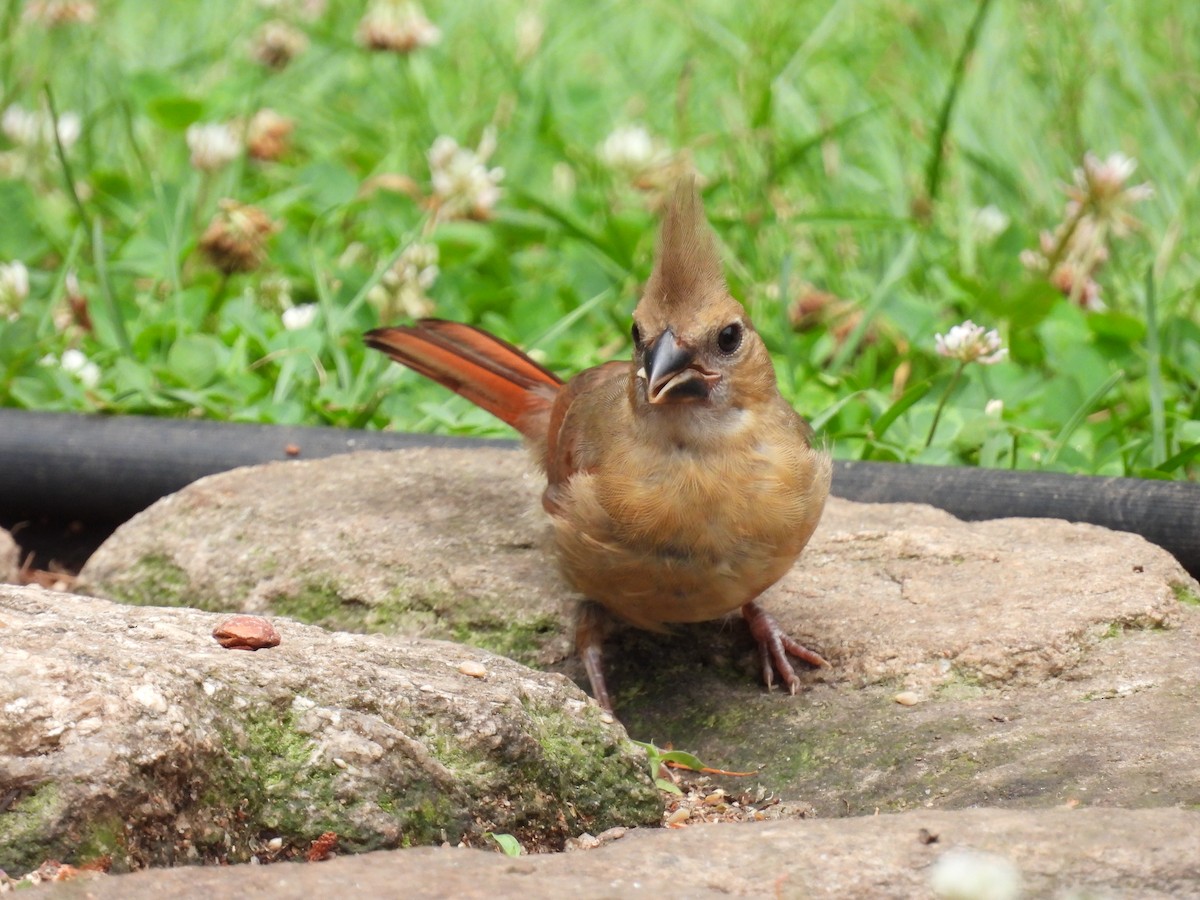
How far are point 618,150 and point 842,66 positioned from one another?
173cm

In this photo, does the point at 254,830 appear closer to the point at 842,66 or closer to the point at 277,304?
the point at 277,304

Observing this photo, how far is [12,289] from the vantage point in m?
4.61

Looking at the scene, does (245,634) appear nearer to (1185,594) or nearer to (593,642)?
(593,642)

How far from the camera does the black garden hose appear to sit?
12.3 feet

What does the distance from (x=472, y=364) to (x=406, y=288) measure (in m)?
1.19

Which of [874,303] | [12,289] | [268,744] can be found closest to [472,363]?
[874,303]

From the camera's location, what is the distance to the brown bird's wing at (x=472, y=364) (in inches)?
149

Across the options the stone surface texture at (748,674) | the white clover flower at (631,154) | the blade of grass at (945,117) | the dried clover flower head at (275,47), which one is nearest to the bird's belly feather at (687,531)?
the stone surface texture at (748,674)

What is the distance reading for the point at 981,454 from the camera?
408cm

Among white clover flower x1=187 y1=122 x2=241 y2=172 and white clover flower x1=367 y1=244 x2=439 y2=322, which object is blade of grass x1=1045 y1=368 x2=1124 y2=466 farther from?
white clover flower x1=187 y1=122 x2=241 y2=172

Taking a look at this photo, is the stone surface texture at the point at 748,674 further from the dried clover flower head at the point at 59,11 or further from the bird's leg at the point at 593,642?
the dried clover flower head at the point at 59,11

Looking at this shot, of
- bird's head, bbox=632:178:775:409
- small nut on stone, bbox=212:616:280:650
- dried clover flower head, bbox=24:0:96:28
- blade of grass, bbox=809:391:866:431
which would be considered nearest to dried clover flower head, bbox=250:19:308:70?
dried clover flower head, bbox=24:0:96:28

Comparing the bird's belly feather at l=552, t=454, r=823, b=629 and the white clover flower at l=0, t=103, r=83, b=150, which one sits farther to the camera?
the white clover flower at l=0, t=103, r=83, b=150

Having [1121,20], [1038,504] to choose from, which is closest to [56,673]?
[1038,504]
